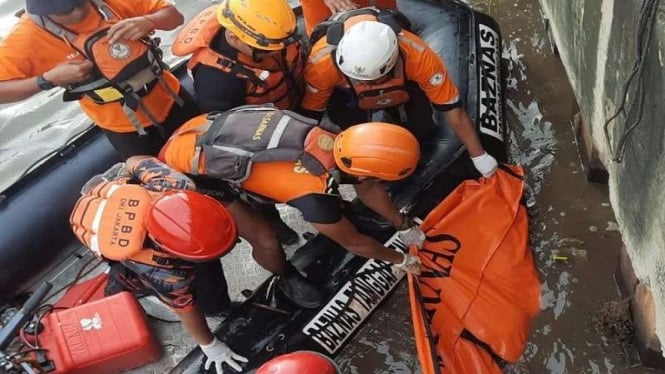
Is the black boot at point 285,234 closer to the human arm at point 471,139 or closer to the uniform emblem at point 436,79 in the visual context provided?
the human arm at point 471,139

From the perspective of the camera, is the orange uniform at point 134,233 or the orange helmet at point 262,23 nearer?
the orange uniform at point 134,233

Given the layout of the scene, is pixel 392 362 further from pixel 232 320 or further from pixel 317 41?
pixel 317 41

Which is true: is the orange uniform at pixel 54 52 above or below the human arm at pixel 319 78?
above

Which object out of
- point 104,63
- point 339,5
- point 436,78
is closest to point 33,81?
point 104,63

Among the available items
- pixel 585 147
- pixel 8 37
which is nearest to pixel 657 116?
pixel 585 147

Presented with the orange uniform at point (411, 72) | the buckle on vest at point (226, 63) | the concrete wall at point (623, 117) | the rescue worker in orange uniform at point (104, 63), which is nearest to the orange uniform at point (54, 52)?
the rescue worker in orange uniform at point (104, 63)

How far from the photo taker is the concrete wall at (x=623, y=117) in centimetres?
248

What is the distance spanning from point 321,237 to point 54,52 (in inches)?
56.8

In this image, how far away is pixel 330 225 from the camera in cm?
285

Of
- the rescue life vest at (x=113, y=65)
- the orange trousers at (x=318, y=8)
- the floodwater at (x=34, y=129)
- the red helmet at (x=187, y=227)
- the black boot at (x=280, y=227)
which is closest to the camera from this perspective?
the red helmet at (x=187, y=227)

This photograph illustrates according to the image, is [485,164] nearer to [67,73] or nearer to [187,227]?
[187,227]

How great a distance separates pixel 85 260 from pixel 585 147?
2.81m

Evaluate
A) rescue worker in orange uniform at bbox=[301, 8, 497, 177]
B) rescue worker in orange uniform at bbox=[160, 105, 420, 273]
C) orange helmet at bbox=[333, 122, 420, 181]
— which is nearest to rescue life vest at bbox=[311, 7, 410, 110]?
rescue worker in orange uniform at bbox=[301, 8, 497, 177]

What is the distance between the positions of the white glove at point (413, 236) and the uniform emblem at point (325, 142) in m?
0.73
